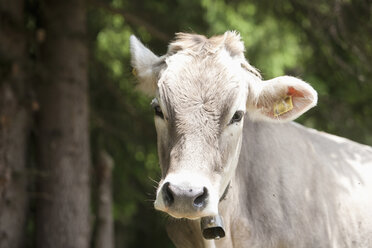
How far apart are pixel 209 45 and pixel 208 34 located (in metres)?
5.68


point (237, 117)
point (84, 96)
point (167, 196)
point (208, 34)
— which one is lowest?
point (167, 196)

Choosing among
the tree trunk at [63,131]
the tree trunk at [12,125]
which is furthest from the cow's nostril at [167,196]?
the tree trunk at [63,131]

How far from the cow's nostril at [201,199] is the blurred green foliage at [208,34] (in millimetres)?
3817

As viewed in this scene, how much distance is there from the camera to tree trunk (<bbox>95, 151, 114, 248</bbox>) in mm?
10648

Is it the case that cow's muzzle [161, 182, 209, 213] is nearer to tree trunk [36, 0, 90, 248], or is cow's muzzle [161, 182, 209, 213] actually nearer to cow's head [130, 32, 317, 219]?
cow's head [130, 32, 317, 219]

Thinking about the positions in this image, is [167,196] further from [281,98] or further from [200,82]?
[281,98]

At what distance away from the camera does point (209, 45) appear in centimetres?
477

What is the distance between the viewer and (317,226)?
16.8 ft

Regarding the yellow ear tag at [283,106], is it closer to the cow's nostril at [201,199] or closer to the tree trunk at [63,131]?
the cow's nostril at [201,199]

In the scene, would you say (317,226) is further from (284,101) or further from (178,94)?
(178,94)

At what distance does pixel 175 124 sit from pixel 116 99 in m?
6.17

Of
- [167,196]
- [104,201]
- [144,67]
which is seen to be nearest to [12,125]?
[104,201]

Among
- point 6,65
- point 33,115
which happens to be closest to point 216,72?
point 6,65

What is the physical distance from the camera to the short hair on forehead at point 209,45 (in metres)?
4.73
